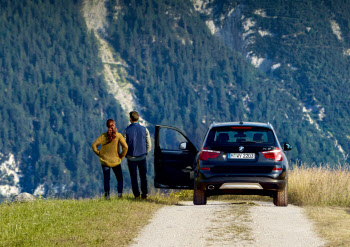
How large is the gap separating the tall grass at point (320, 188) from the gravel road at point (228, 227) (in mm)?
1486

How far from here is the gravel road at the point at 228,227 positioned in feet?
27.7

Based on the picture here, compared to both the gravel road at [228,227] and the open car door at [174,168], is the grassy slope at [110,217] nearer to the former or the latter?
the gravel road at [228,227]

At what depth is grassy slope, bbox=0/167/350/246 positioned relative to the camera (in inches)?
339

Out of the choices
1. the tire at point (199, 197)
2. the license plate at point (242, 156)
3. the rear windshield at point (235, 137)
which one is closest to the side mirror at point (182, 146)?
the tire at point (199, 197)

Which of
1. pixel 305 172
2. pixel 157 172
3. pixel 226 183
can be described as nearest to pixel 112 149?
pixel 157 172

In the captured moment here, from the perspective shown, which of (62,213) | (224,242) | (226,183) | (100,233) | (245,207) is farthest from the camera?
(245,207)

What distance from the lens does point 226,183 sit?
11500 millimetres

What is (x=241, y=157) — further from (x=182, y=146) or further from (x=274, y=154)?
(x=182, y=146)

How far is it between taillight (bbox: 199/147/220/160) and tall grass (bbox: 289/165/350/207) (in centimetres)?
310

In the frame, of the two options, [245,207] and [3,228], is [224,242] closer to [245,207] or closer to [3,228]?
[3,228]

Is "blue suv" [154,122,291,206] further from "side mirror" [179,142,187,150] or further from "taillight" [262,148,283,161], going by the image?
"side mirror" [179,142,187,150]

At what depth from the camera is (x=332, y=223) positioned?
10.3 meters

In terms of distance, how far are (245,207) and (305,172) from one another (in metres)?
4.40

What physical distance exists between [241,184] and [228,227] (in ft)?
6.30
